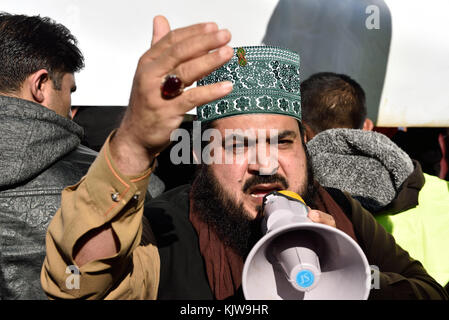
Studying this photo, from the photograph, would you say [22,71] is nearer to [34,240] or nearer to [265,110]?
[34,240]

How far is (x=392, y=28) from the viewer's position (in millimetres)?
2760

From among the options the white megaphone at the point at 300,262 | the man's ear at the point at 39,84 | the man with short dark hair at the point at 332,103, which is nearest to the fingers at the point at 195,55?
the white megaphone at the point at 300,262

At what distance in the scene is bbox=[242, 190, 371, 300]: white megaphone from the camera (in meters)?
1.42

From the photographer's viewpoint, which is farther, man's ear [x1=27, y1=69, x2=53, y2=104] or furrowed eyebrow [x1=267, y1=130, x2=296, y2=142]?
man's ear [x1=27, y1=69, x2=53, y2=104]

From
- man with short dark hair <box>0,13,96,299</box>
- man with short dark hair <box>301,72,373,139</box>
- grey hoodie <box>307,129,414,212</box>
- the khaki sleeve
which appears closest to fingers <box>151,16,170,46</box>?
the khaki sleeve

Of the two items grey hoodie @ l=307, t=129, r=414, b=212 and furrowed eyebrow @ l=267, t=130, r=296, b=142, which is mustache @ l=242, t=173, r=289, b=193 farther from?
grey hoodie @ l=307, t=129, r=414, b=212

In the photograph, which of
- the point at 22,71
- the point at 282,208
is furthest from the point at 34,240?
the point at 282,208

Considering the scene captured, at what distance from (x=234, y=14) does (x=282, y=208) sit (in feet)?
4.89

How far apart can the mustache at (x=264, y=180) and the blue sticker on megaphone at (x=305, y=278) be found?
69 cm

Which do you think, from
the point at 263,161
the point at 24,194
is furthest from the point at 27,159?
the point at 263,161

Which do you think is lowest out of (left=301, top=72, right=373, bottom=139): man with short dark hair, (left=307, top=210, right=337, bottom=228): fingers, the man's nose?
(left=307, top=210, right=337, bottom=228): fingers

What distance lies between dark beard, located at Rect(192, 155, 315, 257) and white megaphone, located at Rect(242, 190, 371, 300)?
388 millimetres

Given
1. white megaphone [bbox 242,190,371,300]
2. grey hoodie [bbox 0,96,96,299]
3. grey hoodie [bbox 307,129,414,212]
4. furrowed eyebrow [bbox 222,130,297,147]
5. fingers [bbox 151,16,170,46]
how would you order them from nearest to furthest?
1. fingers [bbox 151,16,170,46]
2. white megaphone [bbox 242,190,371,300]
3. grey hoodie [bbox 0,96,96,299]
4. furrowed eyebrow [bbox 222,130,297,147]
5. grey hoodie [bbox 307,129,414,212]

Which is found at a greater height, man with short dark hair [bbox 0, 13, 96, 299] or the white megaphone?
man with short dark hair [bbox 0, 13, 96, 299]
